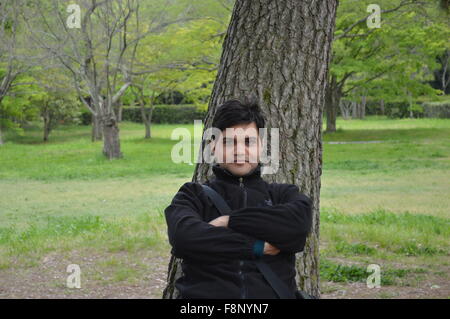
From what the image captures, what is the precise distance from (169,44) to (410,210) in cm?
1854

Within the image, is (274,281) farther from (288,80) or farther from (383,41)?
(383,41)

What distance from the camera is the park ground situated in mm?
5500

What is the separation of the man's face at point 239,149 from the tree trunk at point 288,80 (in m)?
1.13

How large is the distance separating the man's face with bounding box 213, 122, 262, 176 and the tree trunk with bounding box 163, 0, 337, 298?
1.13m

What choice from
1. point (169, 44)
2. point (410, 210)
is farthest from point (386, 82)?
point (410, 210)

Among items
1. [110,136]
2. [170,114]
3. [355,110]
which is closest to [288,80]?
[110,136]

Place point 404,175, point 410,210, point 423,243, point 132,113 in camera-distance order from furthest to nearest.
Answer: point 132,113
point 404,175
point 410,210
point 423,243

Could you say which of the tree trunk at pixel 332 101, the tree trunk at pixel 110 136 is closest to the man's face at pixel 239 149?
the tree trunk at pixel 110 136

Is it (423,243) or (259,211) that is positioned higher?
(259,211)

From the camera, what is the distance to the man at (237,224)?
2.22 metres

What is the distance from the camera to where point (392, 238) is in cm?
690

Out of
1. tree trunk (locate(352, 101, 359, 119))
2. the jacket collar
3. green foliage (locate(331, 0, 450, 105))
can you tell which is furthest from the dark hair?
tree trunk (locate(352, 101, 359, 119))

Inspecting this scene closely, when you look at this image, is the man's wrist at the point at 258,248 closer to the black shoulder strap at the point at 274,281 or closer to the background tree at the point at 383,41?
the black shoulder strap at the point at 274,281
